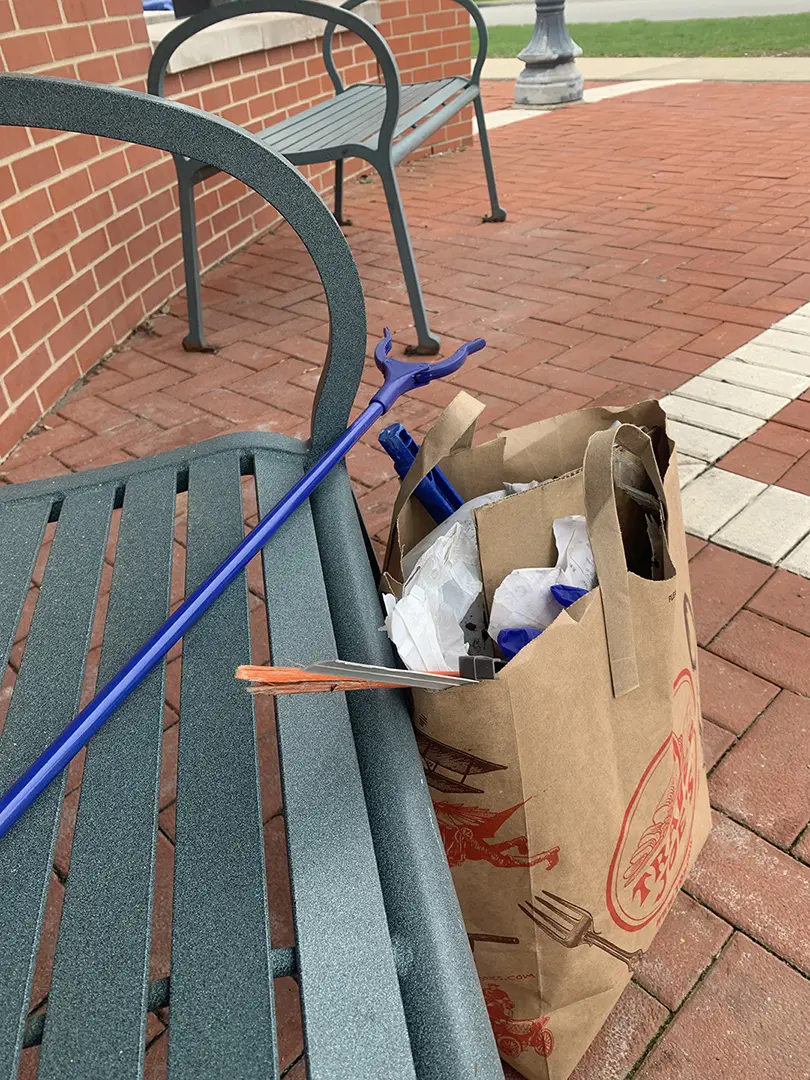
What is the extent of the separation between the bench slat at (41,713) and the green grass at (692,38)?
884 centimetres

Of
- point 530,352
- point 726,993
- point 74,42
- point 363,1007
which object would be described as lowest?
point 726,993

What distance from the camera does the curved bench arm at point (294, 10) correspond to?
2566 mm

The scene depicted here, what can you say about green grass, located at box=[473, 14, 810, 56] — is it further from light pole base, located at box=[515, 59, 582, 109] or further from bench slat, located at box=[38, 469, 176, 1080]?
bench slat, located at box=[38, 469, 176, 1080]

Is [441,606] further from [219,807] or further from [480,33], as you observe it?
[480,33]

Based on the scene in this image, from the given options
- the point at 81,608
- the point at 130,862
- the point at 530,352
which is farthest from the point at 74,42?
the point at 130,862

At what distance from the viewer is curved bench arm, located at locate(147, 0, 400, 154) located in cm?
257

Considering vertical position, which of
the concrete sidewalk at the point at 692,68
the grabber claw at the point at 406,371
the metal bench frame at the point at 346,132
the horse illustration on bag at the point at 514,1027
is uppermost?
the metal bench frame at the point at 346,132

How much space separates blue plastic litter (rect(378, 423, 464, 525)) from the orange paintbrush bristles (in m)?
0.44

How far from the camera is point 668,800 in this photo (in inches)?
41.4

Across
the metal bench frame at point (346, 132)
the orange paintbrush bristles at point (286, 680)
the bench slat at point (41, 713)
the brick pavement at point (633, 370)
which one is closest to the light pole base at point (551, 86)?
the brick pavement at point (633, 370)

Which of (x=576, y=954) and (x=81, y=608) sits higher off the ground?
(x=81, y=608)

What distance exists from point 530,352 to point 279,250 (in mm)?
1743

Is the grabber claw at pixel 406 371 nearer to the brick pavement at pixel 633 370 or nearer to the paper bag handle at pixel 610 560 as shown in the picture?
the paper bag handle at pixel 610 560

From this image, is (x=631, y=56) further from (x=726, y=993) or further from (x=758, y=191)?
(x=726, y=993)
